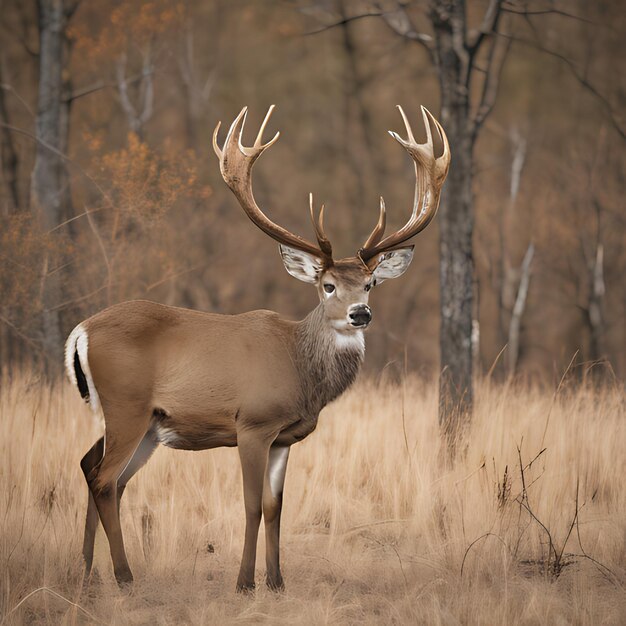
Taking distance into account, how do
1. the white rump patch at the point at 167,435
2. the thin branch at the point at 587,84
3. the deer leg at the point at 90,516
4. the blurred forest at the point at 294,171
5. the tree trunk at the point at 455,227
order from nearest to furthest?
the white rump patch at the point at 167,435
the deer leg at the point at 90,516
the thin branch at the point at 587,84
the tree trunk at the point at 455,227
the blurred forest at the point at 294,171

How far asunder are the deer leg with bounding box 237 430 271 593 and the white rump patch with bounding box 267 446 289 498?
24cm

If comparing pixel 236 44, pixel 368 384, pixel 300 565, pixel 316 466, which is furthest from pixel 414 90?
pixel 300 565

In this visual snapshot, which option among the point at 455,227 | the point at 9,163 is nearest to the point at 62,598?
the point at 455,227

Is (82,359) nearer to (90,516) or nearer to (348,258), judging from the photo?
(90,516)

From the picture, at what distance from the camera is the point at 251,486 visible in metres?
4.91

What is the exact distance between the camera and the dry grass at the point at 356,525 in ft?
15.5

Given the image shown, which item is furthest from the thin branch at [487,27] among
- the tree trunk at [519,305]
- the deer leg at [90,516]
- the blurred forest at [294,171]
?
the tree trunk at [519,305]

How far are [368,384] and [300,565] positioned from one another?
3.91 meters

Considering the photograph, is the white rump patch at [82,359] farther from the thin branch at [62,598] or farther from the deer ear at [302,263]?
the deer ear at [302,263]

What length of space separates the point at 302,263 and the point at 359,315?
60cm

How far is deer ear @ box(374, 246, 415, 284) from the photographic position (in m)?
5.39

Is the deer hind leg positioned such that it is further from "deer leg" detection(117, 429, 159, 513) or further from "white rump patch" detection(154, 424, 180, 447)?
"deer leg" detection(117, 429, 159, 513)

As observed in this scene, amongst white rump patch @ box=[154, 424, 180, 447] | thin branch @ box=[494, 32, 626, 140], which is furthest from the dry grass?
thin branch @ box=[494, 32, 626, 140]

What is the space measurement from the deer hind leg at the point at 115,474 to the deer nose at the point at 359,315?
3.92ft
